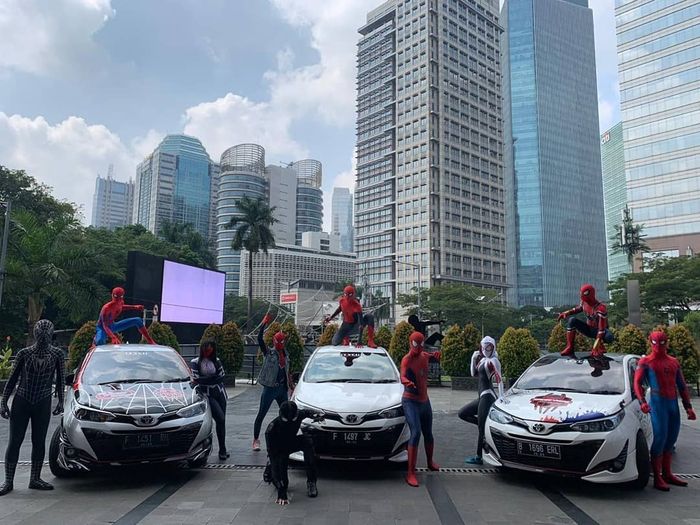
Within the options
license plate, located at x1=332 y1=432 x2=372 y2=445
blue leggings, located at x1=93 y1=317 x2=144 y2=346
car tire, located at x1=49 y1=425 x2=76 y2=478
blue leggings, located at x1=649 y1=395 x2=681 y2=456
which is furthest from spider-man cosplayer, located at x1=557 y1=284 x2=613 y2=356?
blue leggings, located at x1=93 y1=317 x2=144 y2=346

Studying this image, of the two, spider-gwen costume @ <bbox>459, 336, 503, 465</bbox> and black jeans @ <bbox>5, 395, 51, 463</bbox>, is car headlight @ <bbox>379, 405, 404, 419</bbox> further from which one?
black jeans @ <bbox>5, 395, 51, 463</bbox>

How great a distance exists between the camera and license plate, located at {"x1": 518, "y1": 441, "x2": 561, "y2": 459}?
221 inches

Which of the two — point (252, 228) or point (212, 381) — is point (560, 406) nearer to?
point (212, 381)

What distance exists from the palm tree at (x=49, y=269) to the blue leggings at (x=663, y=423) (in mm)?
21392

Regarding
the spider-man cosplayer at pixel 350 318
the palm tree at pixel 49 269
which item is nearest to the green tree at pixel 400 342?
the spider-man cosplayer at pixel 350 318

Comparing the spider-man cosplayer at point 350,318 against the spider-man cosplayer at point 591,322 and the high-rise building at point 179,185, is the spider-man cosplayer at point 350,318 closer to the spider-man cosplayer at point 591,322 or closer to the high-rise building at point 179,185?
the spider-man cosplayer at point 591,322

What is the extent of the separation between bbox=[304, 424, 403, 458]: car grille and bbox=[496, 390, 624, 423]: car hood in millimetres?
1500

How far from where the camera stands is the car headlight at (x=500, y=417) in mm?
6090

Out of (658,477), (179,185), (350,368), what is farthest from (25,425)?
(179,185)

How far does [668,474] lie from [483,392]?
2305 millimetres

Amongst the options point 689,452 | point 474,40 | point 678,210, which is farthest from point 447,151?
point 689,452

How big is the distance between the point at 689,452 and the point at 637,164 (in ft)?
265

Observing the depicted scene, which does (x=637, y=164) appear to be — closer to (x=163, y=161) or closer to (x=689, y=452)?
(x=689, y=452)

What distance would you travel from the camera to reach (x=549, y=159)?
467 feet
